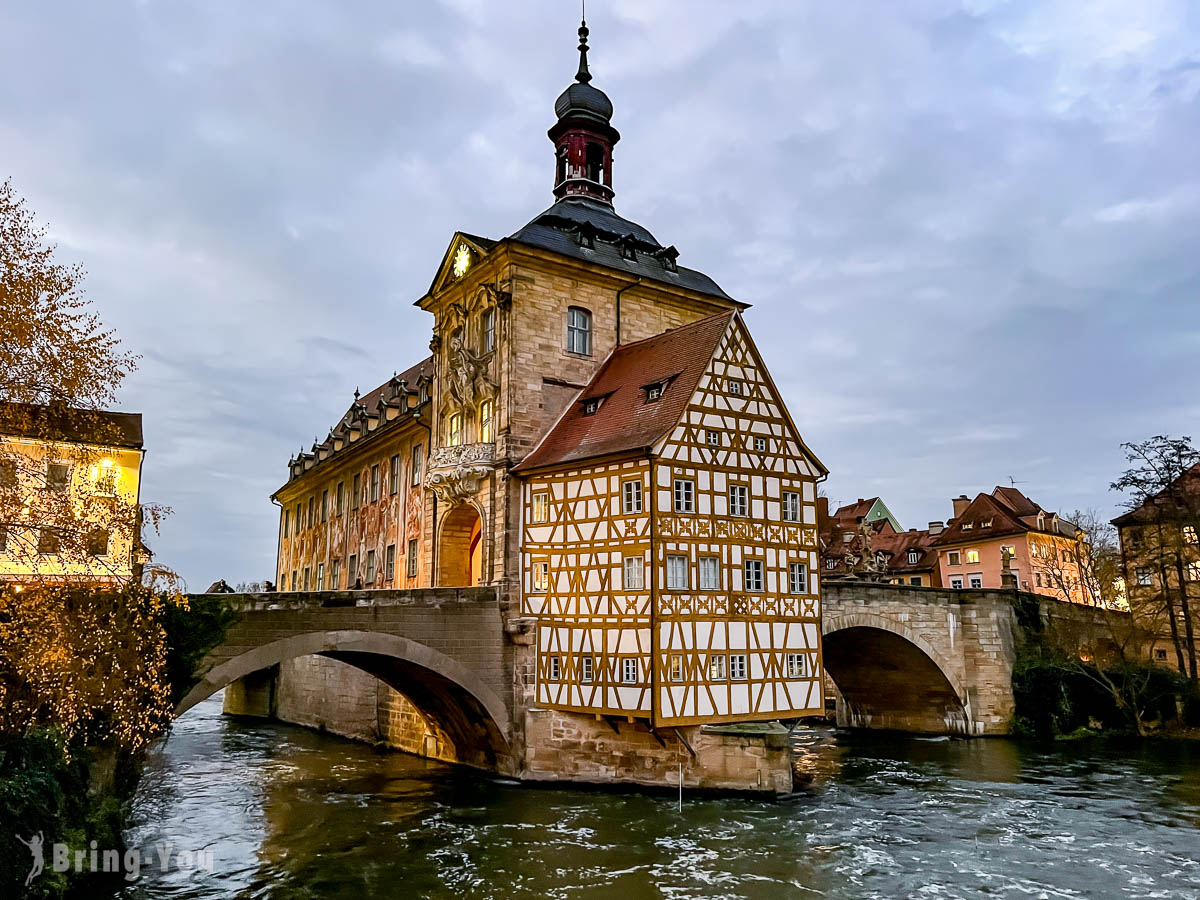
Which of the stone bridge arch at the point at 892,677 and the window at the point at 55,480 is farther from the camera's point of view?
the stone bridge arch at the point at 892,677

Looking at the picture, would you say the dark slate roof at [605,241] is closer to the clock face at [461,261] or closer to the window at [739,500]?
the clock face at [461,261]

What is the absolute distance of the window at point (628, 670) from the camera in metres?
19.5

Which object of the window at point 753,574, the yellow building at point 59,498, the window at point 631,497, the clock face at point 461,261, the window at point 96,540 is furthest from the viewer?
the clock face at point 461,261

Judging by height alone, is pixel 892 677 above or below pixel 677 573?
below

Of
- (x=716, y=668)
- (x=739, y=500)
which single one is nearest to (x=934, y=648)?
(x=739, y=500)

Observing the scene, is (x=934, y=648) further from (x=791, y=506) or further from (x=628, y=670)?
(x=628, y=670)

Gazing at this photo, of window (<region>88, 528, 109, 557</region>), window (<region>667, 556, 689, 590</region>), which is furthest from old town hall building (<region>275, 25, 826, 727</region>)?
window (<region>88, 528, 109, 557</region>)

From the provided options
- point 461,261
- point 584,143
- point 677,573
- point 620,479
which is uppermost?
point 584,143

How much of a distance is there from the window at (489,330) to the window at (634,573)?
7.31m

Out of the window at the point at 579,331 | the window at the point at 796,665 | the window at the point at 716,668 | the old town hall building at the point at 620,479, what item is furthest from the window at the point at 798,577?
the window at the point at 579,331

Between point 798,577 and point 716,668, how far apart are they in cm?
338

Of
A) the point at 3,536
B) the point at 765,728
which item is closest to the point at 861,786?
the point at 765,728

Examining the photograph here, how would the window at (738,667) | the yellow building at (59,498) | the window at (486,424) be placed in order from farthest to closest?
the window at (486,424)
the window at (738,667)
the yellow building at (59,498)

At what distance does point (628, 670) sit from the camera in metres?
19.6
